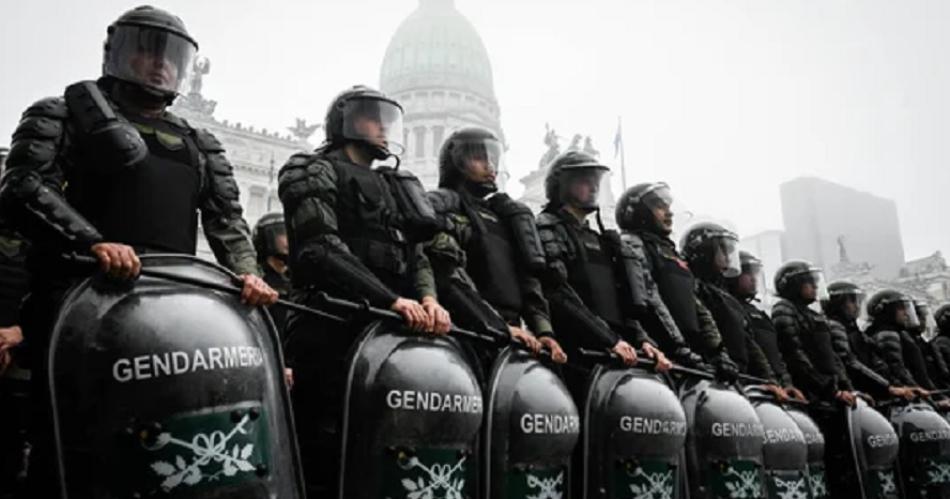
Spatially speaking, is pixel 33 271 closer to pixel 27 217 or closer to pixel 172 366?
pixel 27 217

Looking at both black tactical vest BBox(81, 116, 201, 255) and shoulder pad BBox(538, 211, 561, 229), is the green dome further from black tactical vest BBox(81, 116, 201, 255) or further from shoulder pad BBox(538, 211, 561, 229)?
black tactical vest BBox(81, 116, 201, 255)

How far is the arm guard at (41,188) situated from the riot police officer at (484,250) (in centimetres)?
253

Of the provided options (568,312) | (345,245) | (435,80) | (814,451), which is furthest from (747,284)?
(435,80)

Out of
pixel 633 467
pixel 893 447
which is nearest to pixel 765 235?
pixel 893 447

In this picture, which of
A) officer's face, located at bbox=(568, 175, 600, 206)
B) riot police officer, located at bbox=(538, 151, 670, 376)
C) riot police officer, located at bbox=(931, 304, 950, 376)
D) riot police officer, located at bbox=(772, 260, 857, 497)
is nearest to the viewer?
riot police officer, located at bbox=(538, 151, 670, 376)

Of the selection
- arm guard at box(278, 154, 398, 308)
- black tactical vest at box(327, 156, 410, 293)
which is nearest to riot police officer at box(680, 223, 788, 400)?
black tactical vest at box(327, 156, 410, 293)

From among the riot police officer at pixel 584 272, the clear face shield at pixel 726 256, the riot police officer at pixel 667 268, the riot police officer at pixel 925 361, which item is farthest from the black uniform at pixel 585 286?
the riot police officer at pixel 925 361

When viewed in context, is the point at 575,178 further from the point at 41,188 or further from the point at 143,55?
the point at 41,188

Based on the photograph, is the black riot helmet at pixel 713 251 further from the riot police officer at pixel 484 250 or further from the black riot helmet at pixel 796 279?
the riot police officer at pixel 484 250

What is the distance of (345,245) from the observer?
4703 millimetres

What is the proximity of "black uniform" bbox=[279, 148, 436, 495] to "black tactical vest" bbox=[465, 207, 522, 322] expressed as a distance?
2.43 ft

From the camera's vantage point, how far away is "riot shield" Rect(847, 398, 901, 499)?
8.51 meters

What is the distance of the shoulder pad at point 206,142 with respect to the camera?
4.48 meters

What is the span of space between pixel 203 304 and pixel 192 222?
3.05 feet
